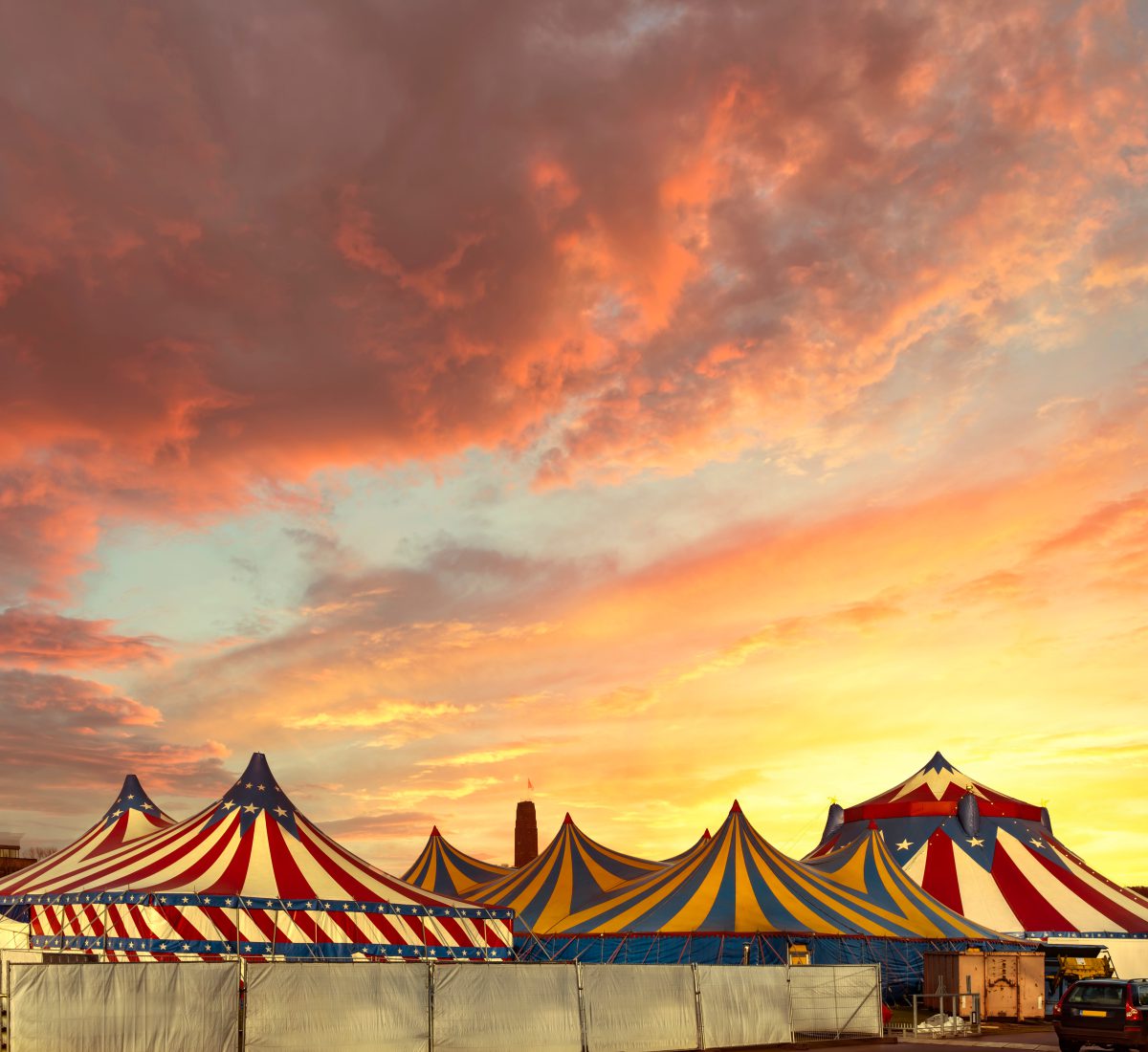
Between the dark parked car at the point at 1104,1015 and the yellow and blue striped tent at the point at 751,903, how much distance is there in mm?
11151

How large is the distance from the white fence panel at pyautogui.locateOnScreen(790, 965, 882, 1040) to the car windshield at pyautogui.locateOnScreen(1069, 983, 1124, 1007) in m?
3.66

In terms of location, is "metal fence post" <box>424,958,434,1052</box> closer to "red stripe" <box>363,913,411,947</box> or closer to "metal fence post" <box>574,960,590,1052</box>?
"metal fence post" <box>574,960,590,1052</box>

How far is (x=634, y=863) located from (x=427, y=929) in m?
15.7

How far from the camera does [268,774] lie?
100.0 feet

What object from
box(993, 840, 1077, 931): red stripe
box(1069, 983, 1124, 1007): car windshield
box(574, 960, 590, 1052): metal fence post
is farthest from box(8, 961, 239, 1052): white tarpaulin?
box(993, 840, 1077, 931): red stripe

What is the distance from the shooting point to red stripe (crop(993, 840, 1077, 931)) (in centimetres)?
3969

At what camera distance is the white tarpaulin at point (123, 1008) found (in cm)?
1376

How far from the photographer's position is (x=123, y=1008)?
14.3 metres

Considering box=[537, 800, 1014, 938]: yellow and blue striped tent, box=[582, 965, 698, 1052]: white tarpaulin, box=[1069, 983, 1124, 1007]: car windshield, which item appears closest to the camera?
box=[582, 965, 698, 1052]: white tarpaulin

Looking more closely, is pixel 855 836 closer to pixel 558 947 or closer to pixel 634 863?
pixel 634 863

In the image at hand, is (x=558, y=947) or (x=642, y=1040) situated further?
(x=558, y=947)

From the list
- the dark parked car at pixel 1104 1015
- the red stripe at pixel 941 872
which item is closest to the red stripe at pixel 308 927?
the dark parked car at pixel 1104 1015

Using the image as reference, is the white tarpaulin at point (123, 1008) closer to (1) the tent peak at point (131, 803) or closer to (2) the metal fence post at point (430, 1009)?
(2) the metal fence post at point (430, 1009)

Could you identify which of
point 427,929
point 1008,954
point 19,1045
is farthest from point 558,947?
point 19,1045
